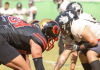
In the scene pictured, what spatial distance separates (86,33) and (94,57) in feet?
1.51

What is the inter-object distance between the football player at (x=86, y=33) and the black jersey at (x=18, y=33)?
0.86 metres

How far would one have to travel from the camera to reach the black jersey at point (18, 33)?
2893 millimetres

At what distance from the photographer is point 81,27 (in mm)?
3543

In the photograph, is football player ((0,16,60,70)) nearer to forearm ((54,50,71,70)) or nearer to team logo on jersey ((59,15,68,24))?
team logo on jersey ((59,15,68,24))

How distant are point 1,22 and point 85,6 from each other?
31.2 ft

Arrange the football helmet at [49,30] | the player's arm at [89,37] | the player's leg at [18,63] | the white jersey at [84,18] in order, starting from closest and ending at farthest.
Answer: the player's leg at [18,63] → the football helmet at [49,30] → the player's arm at [89,37] → the white jersey at [84,18]

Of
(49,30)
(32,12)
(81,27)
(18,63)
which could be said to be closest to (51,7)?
(32,12)

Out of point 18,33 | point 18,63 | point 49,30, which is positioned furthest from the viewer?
point 49,30

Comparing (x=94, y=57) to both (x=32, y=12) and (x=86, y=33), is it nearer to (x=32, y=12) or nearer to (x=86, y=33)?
(x=86, y=33)

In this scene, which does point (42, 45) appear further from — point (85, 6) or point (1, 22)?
point (85, 6)

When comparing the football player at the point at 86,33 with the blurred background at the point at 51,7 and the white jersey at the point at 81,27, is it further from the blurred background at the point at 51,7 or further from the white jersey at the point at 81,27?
the blurred background at the point at 51,7

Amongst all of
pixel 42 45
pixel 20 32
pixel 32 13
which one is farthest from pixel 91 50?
pixel 32 13

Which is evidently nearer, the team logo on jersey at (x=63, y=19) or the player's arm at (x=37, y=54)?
the player's arm at (x=37, y=54)

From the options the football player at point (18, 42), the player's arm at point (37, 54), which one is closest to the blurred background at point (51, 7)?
the football player at point (18, 42)
